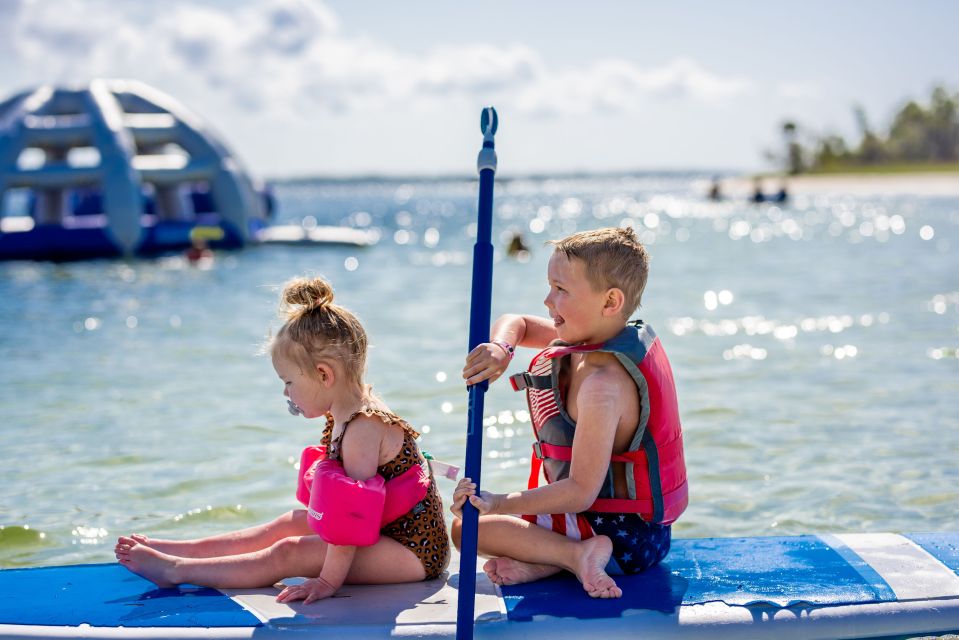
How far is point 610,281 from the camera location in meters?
2.59

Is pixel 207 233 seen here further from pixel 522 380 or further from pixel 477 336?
pixel 477 336

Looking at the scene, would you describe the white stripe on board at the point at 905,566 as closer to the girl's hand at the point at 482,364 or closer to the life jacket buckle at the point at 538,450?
the life jacket buckle at the point at 538,450

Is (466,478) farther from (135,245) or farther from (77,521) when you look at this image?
(135,245)

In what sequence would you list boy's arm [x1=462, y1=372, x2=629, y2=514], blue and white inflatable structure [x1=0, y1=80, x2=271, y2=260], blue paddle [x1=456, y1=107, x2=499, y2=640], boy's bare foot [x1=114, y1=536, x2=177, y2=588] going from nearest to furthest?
blue paddle [x1=456, y1=107, x2=499, y2=640]
boy's arm [x1=462, y1=372, x2=629, y2=514]
boy's bare foot [x1=114, y1=536, x2=177, y2=588]
blue and white inflatable structure [x1=0, y1=80, x2=271, y2=260]

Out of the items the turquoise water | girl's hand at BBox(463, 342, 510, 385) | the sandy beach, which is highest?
the sandy beach

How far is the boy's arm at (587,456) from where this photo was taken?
2541 mm

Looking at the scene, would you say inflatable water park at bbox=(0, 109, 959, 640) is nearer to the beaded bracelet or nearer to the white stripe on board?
the white stripe on board

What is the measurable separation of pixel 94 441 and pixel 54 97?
54.5 ft

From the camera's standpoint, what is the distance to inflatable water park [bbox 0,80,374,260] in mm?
18219

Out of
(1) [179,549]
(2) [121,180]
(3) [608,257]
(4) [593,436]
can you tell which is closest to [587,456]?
(4) [593,436]

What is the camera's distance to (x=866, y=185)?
64.9 meters

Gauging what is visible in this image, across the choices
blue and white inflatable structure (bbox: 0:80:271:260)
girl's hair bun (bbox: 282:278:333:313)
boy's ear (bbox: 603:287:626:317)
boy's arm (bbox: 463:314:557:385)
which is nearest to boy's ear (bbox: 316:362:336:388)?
girl's hair bun (bbox: 282:278:333:313)

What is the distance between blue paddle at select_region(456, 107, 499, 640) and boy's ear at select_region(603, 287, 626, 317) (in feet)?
1.04

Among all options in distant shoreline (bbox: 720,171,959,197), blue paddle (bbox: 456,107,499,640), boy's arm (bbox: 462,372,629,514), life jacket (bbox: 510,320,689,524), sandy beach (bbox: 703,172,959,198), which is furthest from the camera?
distant shoreline (bbox: 720,171,959,197)
